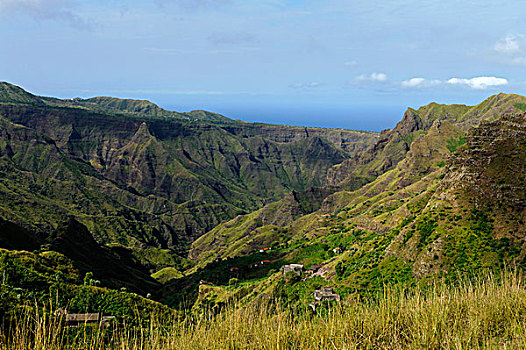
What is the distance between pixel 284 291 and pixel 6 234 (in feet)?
220

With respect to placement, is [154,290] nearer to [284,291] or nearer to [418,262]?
[284,291]

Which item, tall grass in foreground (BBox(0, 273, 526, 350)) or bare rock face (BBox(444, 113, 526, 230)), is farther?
bare rock face (BBox(444, 113, 526, 230))

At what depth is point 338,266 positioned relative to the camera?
211ft

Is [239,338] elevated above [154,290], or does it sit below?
above

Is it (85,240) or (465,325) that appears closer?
(465,325)

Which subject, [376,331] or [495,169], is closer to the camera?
[376,331]

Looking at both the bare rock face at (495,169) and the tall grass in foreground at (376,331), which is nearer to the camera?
the tall grass in foreground at (376,331)

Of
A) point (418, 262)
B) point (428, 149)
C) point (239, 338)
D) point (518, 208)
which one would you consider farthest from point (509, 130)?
point (428, 149)

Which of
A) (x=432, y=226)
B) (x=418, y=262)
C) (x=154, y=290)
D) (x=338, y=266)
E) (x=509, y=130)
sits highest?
(x=509, y=130)

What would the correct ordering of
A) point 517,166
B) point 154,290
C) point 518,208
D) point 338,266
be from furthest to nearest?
point 154,290 → point 338,266 → point 517,166 → point 518,208

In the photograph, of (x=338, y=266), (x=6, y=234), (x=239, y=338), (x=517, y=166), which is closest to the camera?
(x=239, y=338)

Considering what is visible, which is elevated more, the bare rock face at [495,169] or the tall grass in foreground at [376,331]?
the bare rock face at [495,169]

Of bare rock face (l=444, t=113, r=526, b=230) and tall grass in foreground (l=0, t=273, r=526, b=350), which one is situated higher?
bare rock face (l=444, t=113, r=526, b=230)

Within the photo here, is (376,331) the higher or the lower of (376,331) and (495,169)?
the lower
